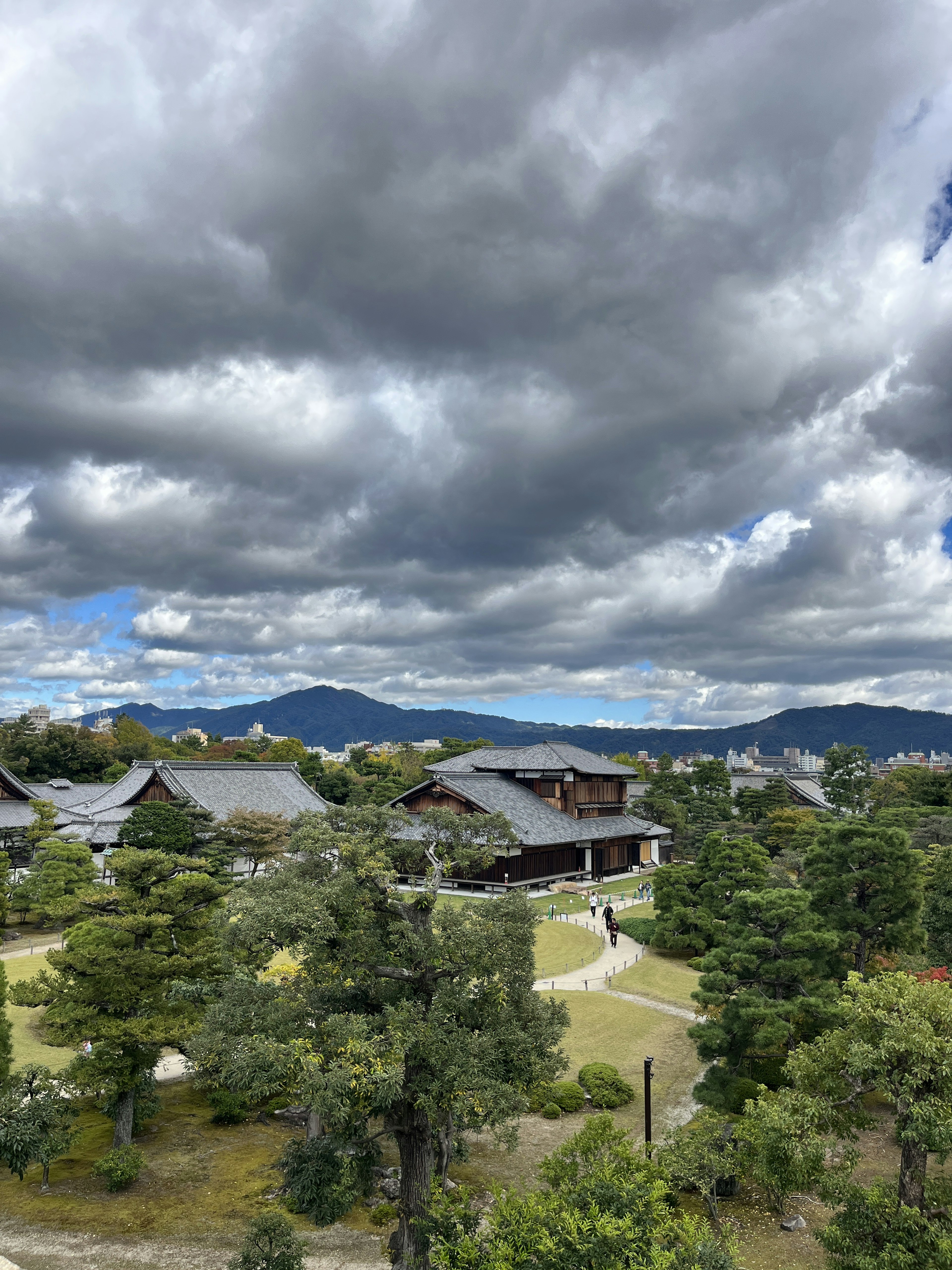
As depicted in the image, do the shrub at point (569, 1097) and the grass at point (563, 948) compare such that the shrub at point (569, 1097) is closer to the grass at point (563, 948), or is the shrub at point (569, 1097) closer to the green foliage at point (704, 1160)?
the green foliage at point (704, 1160)

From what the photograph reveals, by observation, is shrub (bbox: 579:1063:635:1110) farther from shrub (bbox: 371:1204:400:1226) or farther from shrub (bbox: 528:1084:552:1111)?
shrub (bbox: 371:1204:400:1226)

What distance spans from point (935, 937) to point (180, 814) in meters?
40.9

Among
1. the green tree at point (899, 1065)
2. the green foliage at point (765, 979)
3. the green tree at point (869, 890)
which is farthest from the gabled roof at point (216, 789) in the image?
the green tree at point (899, 1065)

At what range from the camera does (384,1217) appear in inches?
595

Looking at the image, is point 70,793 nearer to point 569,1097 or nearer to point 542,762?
point 542,762

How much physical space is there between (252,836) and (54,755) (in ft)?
148

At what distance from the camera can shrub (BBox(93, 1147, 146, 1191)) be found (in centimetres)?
1591

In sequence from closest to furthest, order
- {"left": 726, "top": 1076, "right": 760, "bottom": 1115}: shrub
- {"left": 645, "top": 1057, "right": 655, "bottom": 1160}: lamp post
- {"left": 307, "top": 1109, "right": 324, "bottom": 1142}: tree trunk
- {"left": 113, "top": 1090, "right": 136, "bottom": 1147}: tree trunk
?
{"left": 645, "top": 1057, "right": 655, "bottom": 1160}: lamp post
{"left": 307, "top": 1109, "right": 324, "bottom": 1142}: tree trunk
{"left": 113, "top": 1090, "right": 136, "bottom": 1147}: tree trunk
{"left": 726, "top": 1076, "right": 760, "bottom": 1115}: shrub

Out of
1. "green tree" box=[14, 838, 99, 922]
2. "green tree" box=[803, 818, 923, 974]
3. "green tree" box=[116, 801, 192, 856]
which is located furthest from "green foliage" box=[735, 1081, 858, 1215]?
"green tree" box=[116, 801, 192, 856]

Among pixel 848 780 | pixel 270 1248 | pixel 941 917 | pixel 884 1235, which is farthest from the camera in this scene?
pixel 848 780

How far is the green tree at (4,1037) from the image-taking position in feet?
54.7

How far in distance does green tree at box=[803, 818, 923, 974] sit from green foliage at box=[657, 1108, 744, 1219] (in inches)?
370

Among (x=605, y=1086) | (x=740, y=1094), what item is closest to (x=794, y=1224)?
(x=740, y=1094)

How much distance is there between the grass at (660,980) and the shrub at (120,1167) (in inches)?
768
